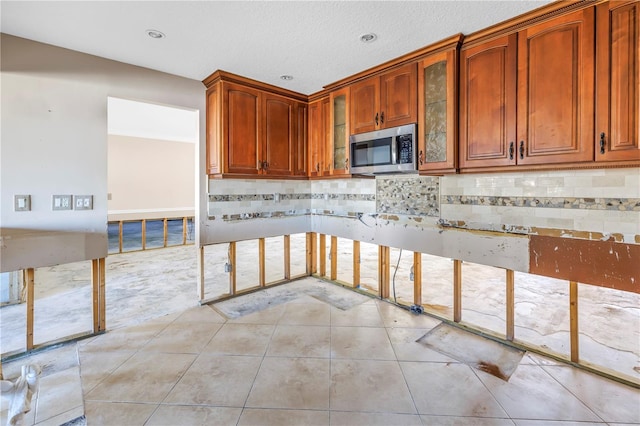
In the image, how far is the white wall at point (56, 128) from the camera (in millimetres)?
2227

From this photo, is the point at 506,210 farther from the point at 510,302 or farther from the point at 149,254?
the point at 149,254

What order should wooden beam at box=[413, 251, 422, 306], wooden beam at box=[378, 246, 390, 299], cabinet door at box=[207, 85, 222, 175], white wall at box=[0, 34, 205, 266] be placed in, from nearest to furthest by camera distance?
white wall at box=[0, 34, 205, 266]
cabinet door at box=[207, 85, 222, 175]
wooden beam at box=[413, 251, 422, 306]
wooden beam at box=[378, 246, 390, 299]

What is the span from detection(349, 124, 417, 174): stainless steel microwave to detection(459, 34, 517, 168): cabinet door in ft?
1.39

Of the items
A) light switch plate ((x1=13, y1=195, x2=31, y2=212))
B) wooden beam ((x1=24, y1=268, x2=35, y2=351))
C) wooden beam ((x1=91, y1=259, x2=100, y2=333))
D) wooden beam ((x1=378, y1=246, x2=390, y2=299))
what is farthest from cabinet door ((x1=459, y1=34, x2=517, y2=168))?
wooden beam ((x1=24, y1=268, x2=35, y2=351))

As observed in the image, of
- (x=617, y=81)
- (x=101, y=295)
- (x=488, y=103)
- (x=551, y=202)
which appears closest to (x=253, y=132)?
(x=101, y=295)

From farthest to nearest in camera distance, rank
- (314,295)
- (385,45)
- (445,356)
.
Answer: (314,295) → (385,45) → (445,356)

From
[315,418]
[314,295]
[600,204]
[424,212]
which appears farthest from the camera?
[314,295]

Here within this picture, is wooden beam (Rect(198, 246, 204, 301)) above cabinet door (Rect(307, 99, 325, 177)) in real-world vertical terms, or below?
below

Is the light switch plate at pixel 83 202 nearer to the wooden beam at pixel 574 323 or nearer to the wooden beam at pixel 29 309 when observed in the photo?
the wooden beam at pixel 29 309

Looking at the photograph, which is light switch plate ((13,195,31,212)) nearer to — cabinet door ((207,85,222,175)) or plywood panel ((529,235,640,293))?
cabinet door ((207,85,222,175))

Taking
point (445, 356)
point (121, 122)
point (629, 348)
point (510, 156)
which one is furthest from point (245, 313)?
point (121, 122)

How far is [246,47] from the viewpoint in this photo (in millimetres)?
2428

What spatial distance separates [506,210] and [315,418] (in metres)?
2.01

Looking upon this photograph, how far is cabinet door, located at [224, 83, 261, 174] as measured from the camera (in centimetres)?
304
